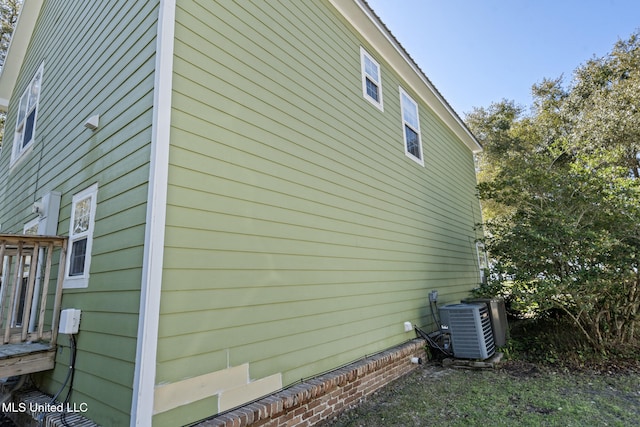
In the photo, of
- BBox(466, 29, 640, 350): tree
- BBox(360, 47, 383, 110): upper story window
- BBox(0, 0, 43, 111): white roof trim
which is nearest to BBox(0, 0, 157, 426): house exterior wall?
BBox(0, 0, 43, 111): white roof trim

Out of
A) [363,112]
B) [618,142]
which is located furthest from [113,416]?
[618,142]

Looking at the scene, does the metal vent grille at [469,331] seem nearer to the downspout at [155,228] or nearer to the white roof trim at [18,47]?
the downspout at [155,228]

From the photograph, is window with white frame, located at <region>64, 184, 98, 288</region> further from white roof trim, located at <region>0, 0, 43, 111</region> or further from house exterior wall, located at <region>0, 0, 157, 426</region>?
white roof trim, located at <region>0, 0, 43, 111</region>

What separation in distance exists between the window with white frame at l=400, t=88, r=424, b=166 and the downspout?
4882 mm

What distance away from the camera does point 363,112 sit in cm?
546

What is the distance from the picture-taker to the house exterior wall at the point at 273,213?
2.63 m

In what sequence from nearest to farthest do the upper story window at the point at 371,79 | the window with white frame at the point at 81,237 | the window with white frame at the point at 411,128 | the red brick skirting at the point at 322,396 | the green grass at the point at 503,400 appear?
the red brick skirting at the point at 322,396, the window with white frame at the point at 81,237, the green grass at the point at 503,400, the upper story window at the point at 371,79, the window with white frame at the point at 411,128

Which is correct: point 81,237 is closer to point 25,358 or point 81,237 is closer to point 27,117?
point 25,358

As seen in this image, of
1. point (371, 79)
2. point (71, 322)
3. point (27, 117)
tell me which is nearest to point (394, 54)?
point (371, 79)

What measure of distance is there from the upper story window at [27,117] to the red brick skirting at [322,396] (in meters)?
5.82

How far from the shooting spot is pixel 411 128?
7.17m

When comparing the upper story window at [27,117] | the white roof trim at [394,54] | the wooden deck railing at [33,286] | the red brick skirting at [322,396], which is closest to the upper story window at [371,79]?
the white roof trim at [394,54]

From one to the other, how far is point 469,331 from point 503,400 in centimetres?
147

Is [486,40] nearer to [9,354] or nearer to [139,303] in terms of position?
[139,303]
